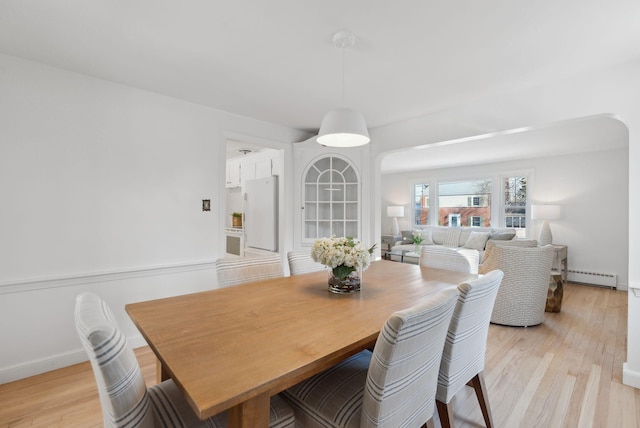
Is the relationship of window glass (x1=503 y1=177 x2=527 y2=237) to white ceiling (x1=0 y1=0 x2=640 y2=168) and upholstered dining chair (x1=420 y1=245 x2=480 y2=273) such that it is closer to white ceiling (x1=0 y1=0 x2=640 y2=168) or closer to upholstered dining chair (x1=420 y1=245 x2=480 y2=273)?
white ceiling (x1=0 y1=0 x2=640 y2=168)

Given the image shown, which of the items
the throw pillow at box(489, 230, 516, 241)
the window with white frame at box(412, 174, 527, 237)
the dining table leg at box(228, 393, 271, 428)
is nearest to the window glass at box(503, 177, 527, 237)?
the window with white frame at box(412, 174, 527, 237)

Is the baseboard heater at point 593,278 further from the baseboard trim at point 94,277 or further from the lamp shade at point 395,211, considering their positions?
the baseboard trim at point 94,277

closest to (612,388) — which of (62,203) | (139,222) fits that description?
(139,222)

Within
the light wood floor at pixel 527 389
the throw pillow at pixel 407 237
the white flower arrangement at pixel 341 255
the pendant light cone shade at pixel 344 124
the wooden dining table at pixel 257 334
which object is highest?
the pendant light cone shade at pixel 344 124

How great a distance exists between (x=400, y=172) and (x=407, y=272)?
591 centimetres

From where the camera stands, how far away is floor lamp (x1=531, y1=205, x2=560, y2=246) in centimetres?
519

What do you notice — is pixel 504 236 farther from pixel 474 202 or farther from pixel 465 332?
pixel 465 332

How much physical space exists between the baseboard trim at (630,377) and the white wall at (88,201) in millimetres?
3540

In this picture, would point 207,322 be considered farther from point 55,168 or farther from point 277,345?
point 55,168

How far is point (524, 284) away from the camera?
3.21 meters

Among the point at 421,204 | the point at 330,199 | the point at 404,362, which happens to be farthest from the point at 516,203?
the point at 404,362

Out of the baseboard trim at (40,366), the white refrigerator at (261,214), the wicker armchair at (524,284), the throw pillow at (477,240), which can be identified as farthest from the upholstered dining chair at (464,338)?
the throw pillow at (477,240)

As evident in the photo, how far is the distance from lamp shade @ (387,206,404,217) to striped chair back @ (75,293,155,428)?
7077mm

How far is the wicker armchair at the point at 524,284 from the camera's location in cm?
321
